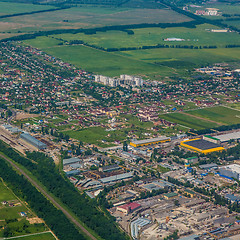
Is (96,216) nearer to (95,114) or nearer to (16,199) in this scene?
(16,199)

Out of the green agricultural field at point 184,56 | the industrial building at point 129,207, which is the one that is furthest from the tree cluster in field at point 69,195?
the green agricultural field at point 184,56

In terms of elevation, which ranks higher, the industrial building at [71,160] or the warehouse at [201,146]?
the industrial building at [71,160]

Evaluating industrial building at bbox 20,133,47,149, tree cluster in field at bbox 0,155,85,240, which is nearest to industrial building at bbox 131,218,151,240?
tree cluster in field at bbox 0,155,85,240

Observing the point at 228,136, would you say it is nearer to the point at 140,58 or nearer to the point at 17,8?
the point at 140,58

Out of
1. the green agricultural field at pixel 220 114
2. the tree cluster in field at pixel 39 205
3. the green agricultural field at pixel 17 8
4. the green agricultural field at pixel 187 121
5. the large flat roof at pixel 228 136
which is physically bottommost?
the green agricultural field at pixel 220 114

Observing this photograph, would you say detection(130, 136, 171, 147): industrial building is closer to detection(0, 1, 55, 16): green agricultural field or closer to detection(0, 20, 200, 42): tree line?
detection(0, 20, 200, 42): tree line

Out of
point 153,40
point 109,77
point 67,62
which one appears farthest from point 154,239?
point 153,40

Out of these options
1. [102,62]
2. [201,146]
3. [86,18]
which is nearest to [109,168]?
[201,146]

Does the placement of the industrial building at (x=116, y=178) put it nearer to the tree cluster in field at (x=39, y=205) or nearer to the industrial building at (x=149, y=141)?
the tree cluster in field at (x=39, y=205)
